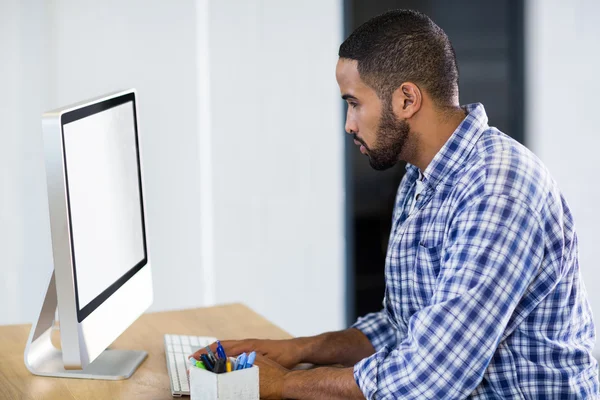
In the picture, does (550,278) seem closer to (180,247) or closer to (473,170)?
(473,170)

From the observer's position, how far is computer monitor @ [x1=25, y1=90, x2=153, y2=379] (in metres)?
1.29

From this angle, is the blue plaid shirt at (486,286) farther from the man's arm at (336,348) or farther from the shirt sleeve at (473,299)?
the man's arm at (336,348)

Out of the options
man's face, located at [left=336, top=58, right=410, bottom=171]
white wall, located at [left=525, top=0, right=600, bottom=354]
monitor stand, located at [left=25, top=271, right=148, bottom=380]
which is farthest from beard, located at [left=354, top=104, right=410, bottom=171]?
white wall, located at [left=525, top=0, right=600, bottom=354]

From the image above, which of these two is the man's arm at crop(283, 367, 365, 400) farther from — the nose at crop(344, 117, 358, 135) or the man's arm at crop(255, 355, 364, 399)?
the nose at crop(344, 117, 358, 135)

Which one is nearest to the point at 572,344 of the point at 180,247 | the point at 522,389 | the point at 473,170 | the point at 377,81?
the point at 522,389

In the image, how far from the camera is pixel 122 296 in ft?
5.08

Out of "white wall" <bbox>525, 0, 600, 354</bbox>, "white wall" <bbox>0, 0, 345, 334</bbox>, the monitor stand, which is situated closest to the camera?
the monitor stand

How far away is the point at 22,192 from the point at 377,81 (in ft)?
5.16

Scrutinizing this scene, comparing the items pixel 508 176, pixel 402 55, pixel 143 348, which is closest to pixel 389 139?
pixel 402 55

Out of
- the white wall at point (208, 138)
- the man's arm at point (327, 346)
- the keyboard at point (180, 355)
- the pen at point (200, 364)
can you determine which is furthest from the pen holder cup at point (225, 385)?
the white wall at point (208, 138)

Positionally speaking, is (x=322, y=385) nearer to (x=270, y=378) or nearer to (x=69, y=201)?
(x=270, y=378)

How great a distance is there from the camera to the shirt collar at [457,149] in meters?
1.38

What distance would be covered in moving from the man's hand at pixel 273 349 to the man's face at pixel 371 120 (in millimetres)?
411

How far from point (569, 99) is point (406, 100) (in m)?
2.21
